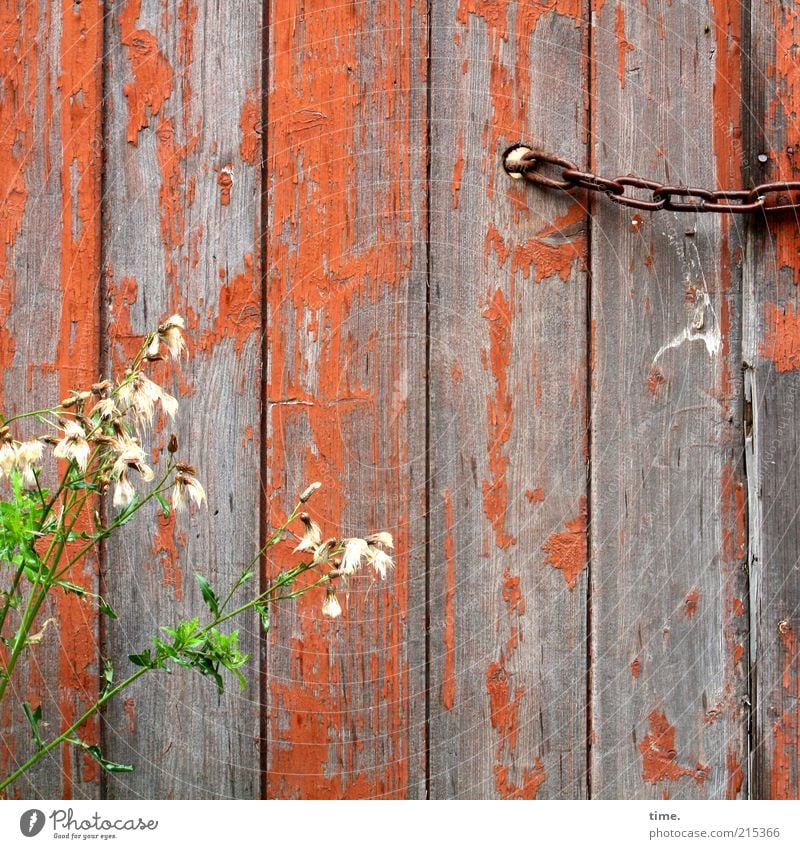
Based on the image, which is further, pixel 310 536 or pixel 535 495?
pixel 535 495

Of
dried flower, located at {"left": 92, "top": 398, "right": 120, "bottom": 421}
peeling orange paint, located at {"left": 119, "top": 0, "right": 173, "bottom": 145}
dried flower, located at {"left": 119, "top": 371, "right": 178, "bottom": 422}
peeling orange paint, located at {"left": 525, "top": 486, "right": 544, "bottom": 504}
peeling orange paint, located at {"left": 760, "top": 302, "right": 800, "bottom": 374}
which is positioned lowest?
peeling orange paint, located at {"left": 525, "top": 486, "right": 544, "bottom": 504}

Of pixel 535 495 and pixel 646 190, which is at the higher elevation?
pixel 646 190

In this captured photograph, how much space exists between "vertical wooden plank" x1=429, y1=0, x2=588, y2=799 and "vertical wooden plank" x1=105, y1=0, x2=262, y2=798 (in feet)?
0.67

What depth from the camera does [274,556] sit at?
39.4 inches

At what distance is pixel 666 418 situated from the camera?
1.03 m

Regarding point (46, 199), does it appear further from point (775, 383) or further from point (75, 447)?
point (775, 383)

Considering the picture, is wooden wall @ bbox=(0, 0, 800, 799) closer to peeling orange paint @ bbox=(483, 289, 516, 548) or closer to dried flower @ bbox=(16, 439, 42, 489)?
peeling orange paint @ bbox=(483, 289, 516, 548)

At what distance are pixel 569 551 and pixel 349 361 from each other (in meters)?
0.32

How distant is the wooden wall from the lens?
1008 mm

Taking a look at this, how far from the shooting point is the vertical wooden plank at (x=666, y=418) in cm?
103

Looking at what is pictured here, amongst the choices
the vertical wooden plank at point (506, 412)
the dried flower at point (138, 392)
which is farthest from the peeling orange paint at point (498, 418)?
the dried flower at point (138, 392)

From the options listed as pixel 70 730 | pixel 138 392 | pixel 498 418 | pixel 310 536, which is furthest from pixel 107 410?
pixel 498 418

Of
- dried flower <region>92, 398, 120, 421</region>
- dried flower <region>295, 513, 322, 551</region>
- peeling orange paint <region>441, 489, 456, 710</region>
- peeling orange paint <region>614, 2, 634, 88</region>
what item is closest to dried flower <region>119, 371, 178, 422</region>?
dried flower <region>92, 398, 120, 421</region>

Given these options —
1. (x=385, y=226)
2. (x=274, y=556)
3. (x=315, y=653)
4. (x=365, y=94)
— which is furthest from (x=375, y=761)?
(x=365, y=94)
